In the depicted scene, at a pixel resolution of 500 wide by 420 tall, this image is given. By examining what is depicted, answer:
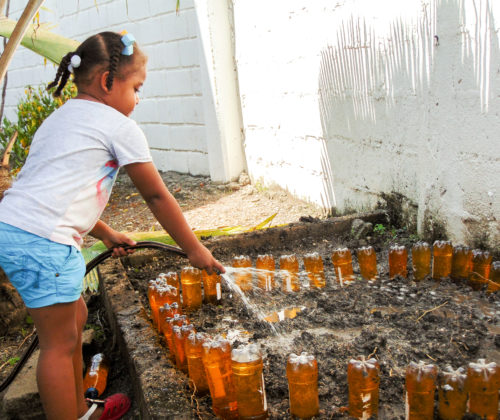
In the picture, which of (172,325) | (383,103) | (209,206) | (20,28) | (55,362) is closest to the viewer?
(55,362)

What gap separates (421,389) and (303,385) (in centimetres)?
40

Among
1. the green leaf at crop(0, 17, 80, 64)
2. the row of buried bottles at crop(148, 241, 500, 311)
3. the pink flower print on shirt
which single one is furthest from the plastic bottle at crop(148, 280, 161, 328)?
the green leaf at crop(0, 17, 80, 64)

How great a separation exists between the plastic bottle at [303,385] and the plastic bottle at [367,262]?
4.83ft

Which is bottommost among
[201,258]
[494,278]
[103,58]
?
[494,278]

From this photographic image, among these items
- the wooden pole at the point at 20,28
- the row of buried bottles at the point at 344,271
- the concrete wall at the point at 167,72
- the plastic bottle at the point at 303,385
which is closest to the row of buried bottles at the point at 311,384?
the plastic bottle at the point at 303,385

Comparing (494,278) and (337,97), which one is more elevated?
(337,97)

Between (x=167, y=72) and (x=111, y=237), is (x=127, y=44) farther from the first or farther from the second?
(x=167, y=72)

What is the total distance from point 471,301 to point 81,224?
6.74 ft

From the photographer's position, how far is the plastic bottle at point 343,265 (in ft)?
11.0

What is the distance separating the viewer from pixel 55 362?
6.68ft

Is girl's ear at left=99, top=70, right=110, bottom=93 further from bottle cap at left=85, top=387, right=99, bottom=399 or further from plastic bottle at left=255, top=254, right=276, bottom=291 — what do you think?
plastic bottle at left=255, top=254, right=276, bottom=291

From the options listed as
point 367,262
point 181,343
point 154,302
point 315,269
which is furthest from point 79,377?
point 367,262

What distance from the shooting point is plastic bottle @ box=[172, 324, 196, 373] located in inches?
92.3

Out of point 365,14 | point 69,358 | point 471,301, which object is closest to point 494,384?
point 471,301
